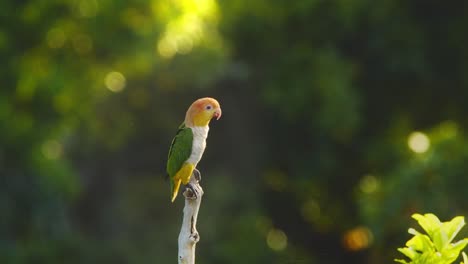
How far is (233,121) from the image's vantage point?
22.1 m

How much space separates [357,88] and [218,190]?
2.77 meters

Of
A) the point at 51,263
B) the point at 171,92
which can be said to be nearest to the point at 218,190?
the point at 171,92

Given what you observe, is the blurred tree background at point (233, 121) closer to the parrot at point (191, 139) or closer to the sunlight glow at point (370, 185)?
the sunlight glow at point (370, 185)

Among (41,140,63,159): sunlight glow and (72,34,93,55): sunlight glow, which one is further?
(41,140,63,159): sunlight glow

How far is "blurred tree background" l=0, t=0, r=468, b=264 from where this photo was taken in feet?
60.9

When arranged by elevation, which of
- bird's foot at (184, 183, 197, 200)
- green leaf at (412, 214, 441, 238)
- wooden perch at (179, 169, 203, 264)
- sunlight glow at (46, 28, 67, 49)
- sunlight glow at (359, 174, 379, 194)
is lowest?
green leaf at (412, 214, 441, 238)

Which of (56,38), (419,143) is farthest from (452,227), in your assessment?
(56,38)

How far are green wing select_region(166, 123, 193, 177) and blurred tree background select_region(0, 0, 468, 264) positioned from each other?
10867 mm

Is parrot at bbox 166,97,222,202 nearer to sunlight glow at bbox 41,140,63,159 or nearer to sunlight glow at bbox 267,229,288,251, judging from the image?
sunlight glow at bbox 41,140,63,159

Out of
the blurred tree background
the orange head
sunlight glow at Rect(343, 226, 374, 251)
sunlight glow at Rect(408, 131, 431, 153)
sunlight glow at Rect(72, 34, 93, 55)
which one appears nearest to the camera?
the orange head

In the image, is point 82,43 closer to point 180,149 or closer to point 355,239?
point 355,239

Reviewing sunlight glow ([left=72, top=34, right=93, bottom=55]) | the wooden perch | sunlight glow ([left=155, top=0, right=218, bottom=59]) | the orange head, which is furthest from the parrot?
sunlight glow ([left=155, top=0, right=218, bottom=59])

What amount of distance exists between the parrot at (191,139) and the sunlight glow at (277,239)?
48.0ft

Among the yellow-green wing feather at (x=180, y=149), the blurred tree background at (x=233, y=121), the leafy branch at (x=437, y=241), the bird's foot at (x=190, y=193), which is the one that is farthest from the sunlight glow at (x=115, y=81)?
the leafy branch at (x=437, y=241)
